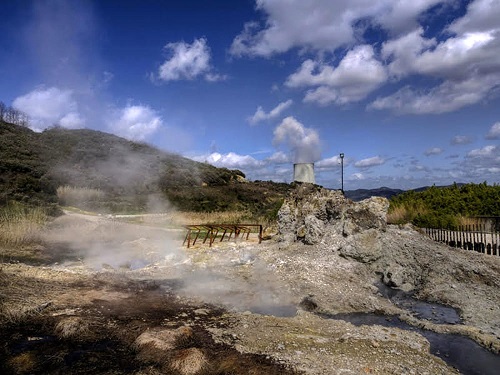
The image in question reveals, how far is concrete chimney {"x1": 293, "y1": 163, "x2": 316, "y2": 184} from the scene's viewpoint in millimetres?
17812

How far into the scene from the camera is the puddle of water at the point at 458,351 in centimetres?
595

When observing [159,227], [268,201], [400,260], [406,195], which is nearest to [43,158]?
[268,201]

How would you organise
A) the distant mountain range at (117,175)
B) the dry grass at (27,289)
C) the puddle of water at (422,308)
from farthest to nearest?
1. the distant mountain range at (117,175)
2. the puddle of water at (422,308)
3. the dry grass at (27,289)

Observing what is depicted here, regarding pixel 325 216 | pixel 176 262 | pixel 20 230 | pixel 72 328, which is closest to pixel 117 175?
pixel 20 230

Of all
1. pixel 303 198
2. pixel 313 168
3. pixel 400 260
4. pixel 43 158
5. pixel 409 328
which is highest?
pixel 43 158

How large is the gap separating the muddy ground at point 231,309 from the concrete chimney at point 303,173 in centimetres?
469

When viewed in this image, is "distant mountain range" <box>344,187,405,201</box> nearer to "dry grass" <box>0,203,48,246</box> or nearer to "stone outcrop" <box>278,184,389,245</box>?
"stone outcrop" <box>278,184,389,245</box>

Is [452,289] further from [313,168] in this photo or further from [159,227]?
[159,227]

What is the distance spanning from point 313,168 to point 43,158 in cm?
2749

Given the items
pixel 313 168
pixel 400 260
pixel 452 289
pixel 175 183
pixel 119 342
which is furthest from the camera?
pixel 175 183

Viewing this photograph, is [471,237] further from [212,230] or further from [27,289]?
[27,289]

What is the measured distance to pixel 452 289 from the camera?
9.55m

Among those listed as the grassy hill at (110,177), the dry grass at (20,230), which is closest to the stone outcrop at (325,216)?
the dry grass at (20,230)

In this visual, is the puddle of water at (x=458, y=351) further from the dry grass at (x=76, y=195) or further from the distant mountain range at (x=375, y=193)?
the dry grass at (x=76, y=195)
